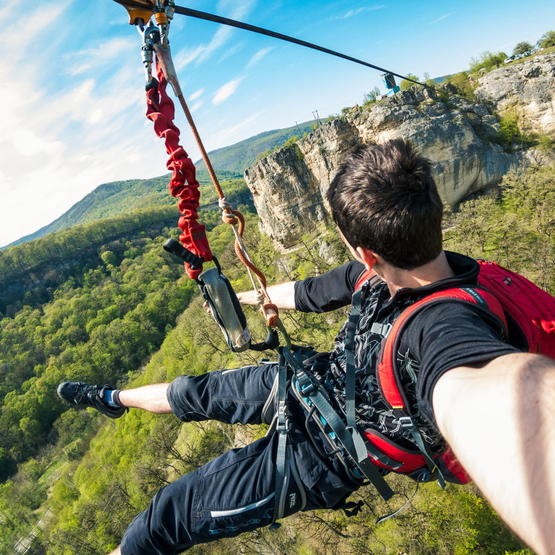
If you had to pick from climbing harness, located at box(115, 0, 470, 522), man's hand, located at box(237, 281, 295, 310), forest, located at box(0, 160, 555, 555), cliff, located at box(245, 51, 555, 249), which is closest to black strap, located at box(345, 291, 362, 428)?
climbing harness, located at box(115, 0, 470, 522)

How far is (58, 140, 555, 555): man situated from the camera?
2.69ft

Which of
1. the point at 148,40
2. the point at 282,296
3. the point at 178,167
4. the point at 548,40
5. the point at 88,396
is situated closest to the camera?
the point at 148,40

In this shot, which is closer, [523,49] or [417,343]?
[417,343]

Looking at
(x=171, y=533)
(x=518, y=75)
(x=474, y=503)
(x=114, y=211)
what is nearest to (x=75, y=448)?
(x=474, y=503)

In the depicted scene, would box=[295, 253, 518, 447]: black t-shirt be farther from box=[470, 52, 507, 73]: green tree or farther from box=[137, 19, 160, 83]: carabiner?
box=[470, 52, 507, 73]: green tree

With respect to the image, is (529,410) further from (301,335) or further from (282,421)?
(301,335)

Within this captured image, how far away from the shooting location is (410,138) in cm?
3203

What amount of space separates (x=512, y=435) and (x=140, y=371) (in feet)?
195

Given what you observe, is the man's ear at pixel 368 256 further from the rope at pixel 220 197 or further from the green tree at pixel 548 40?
the green tree at pixel 548 40

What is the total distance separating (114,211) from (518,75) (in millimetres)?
196691

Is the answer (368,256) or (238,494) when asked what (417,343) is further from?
(238,494)

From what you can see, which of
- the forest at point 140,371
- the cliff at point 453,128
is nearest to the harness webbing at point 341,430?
the forest at point 140,371

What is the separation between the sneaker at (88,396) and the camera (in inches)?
135

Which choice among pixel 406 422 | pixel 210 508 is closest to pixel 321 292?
pixel 406 422
